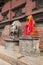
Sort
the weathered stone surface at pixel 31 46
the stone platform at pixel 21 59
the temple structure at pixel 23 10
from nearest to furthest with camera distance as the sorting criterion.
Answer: the stone platform at pixel 21 59 < the weathered stone surface at pixel 31 46 < the temple structure at pixel 23 10

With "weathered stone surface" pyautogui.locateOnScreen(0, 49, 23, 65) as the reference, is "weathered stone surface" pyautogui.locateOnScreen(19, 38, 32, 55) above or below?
above

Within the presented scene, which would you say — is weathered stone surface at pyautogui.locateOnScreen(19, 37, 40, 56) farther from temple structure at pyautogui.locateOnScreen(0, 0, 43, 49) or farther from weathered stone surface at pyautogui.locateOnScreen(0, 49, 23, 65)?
temple structure at pyautogui.locateOnScreen(0, 0, 43, 49)

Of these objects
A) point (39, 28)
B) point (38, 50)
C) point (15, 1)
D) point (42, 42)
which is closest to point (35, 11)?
point (39, 28)

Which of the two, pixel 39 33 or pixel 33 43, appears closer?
pixel 33 43

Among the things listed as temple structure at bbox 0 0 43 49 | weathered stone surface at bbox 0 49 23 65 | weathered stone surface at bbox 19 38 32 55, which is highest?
temple structure at bbox 0 0 43 49

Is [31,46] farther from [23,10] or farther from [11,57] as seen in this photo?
[23,10]

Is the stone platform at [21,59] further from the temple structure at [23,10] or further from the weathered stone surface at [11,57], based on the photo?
the temple structure at [23,10]

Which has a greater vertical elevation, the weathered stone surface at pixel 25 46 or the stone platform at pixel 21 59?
the weathered stone surface at pixel 25 46

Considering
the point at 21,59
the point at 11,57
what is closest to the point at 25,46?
the point at 11,57

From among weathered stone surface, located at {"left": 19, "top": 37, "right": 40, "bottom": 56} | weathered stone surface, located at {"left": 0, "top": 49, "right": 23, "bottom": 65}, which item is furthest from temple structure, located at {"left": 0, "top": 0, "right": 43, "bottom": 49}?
weathered stone surface, located at {"left": 0, "top": 49, "right": 23, "bottom": 65}

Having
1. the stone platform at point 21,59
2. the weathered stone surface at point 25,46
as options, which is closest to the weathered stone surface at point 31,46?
the weathered stone surface at point 25,46

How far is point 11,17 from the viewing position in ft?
32.7

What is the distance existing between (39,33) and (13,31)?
4.48 feet

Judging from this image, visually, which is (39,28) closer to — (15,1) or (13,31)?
(13,31)
